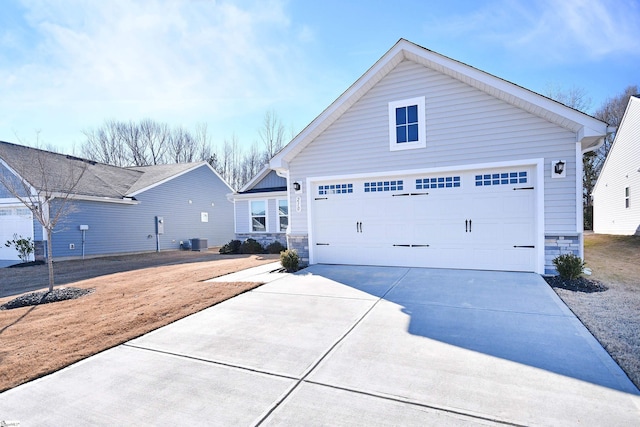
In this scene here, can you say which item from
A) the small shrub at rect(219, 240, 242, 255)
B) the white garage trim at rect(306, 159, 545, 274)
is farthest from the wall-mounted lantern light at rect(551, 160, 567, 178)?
the small shrub at rect(219, 240, 242, 255)

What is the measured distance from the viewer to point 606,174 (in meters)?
19.3

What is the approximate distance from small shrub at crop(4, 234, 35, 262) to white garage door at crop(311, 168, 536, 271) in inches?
508

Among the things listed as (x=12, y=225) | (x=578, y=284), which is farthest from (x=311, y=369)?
(x=12, y=225)

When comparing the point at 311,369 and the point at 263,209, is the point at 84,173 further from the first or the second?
the point at 311,369

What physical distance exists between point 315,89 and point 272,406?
14276 millimetres

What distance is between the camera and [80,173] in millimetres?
15945

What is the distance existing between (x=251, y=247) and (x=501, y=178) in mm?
11602

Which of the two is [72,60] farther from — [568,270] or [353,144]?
[568,270]

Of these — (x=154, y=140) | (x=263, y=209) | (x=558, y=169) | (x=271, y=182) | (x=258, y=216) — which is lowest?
(x=258, y=216)

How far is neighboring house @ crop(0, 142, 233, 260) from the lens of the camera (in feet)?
45.3

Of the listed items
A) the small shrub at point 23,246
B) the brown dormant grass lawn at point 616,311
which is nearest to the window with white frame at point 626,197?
the brown dormant grass lawn at point 616,311

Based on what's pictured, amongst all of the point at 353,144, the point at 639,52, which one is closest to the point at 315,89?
the point at 353,144

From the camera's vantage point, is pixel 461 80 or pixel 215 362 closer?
pixel 215 362

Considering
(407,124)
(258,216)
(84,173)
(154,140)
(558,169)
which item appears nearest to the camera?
(558,169)
